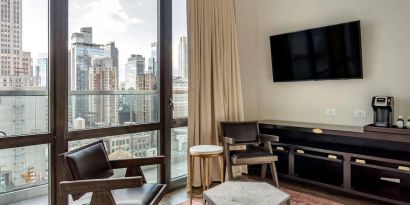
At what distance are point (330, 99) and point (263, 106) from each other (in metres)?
1.05

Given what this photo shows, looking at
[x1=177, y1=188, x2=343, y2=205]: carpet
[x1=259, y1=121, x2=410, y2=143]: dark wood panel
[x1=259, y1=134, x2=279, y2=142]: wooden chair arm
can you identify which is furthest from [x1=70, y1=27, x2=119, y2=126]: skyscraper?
[x1=259, y1=121, x2=410, y2=143]: dark wood panel

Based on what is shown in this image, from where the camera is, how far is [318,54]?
3572 millimetres

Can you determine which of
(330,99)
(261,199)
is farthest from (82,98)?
(330,99)

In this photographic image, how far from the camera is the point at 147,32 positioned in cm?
324

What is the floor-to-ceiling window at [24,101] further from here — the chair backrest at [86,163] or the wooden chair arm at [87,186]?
the wooden chair arm at [87,186]

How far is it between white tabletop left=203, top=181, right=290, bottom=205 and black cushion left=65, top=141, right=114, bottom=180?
34.8 inches

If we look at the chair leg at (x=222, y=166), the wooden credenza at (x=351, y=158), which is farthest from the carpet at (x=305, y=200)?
the chair leg at (x=222, y=166)

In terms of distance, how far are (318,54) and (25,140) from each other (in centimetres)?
343

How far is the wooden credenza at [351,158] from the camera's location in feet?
9.14

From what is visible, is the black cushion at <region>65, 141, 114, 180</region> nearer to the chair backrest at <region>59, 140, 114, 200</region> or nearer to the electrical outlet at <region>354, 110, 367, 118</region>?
the chair backrest at <region>59, 140, 114, 200</region>

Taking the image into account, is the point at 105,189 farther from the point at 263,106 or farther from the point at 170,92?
the point at 263,106

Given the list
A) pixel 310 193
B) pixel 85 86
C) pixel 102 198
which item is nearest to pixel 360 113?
pixel 310 193

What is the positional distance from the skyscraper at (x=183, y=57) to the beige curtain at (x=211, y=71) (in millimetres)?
220

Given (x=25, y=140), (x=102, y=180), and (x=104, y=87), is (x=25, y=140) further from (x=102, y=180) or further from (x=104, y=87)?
(x=102, y=180)
